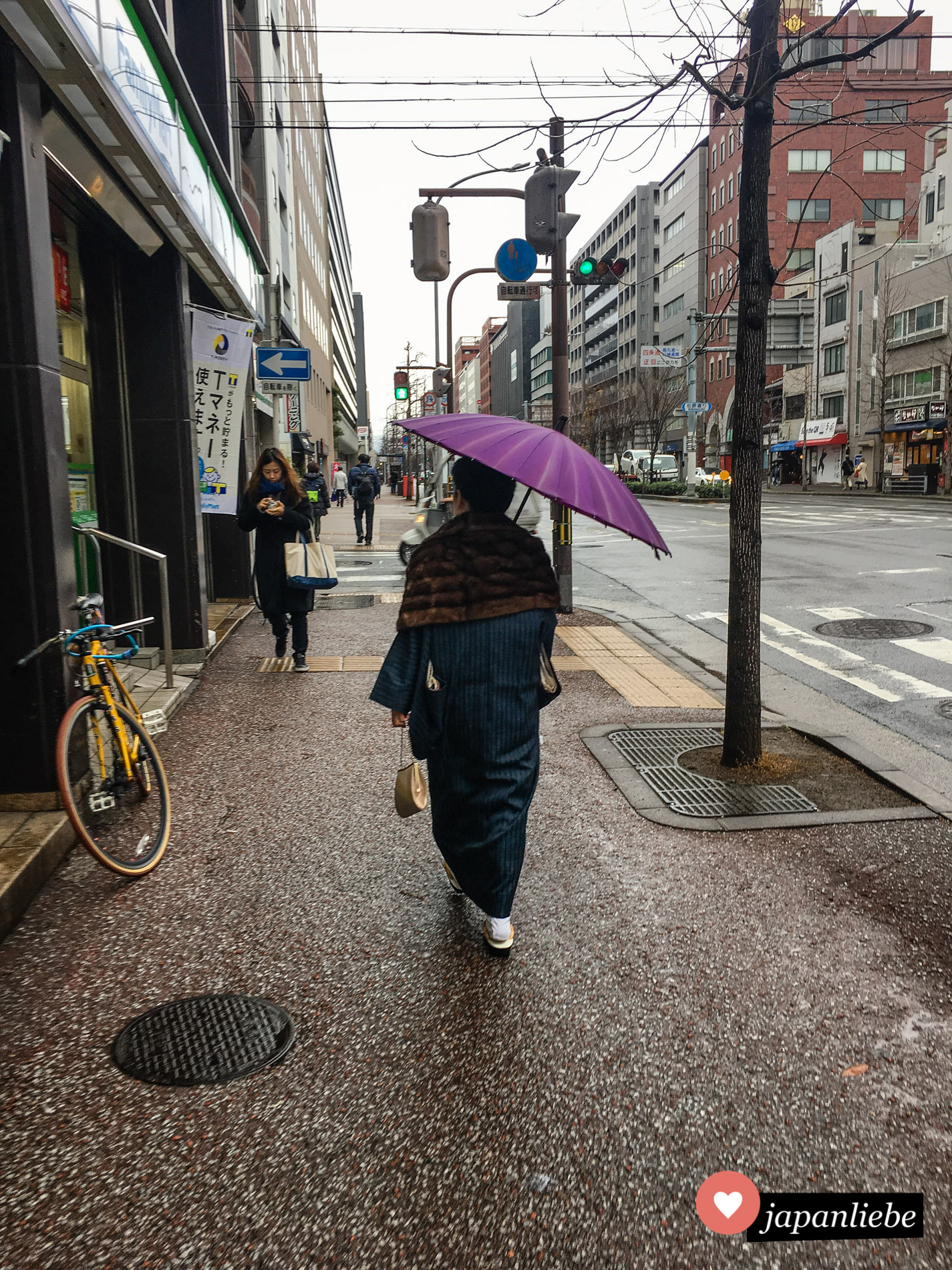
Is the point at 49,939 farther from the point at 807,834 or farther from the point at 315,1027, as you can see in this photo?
the point at 807,834

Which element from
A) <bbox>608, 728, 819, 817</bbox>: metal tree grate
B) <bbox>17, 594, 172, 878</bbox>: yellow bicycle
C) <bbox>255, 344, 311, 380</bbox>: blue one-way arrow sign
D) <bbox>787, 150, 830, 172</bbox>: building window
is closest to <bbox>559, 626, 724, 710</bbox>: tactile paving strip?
<bbox>608, 728, 819, 817</bbox>: metal tree grate

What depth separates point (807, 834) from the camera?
4812mm

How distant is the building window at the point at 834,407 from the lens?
196 ft

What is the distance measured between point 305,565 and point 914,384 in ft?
169

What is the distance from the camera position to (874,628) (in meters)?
10.4

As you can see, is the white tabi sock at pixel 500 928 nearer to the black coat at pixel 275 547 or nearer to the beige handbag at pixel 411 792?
the beige handbag at pixel 411 792

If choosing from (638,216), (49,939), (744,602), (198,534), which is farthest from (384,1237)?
(638,216)

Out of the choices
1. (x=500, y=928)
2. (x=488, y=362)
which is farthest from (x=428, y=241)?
(x=488, y=362)

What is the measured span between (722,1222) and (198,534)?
24.3ft

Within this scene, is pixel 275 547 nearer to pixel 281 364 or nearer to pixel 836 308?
pixel 281 364

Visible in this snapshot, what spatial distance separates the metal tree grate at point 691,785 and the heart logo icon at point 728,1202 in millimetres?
2739

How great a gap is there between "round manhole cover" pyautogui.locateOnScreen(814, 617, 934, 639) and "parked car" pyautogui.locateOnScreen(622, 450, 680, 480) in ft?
177

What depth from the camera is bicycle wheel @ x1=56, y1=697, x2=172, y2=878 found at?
445 cm

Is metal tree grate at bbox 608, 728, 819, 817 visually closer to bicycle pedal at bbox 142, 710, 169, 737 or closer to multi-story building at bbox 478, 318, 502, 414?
bicycle pedal at bbox 142, 710, 169, 737
